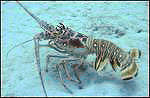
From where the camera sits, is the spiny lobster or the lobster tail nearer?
the lobster tail

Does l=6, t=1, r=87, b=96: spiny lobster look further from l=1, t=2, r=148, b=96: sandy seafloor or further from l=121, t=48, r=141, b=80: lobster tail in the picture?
l=121, t=48, r=141, b=80: lobster tail

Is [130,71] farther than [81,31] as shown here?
No

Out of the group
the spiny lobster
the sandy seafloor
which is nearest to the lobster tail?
the sandy seafloor

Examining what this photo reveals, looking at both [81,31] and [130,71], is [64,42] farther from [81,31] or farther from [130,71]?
[81,31]

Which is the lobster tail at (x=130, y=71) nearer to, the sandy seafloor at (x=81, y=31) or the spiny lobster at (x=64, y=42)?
the sandy seafloor at (x=81, y=31)

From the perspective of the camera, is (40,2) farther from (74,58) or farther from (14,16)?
(74,58)

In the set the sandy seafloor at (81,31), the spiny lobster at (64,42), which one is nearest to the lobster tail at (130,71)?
the sandy seafloor at (81,31)

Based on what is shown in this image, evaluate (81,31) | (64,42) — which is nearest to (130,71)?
(64,42)

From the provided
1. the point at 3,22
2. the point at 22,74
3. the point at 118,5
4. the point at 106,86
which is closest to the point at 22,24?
the point at 3,22
